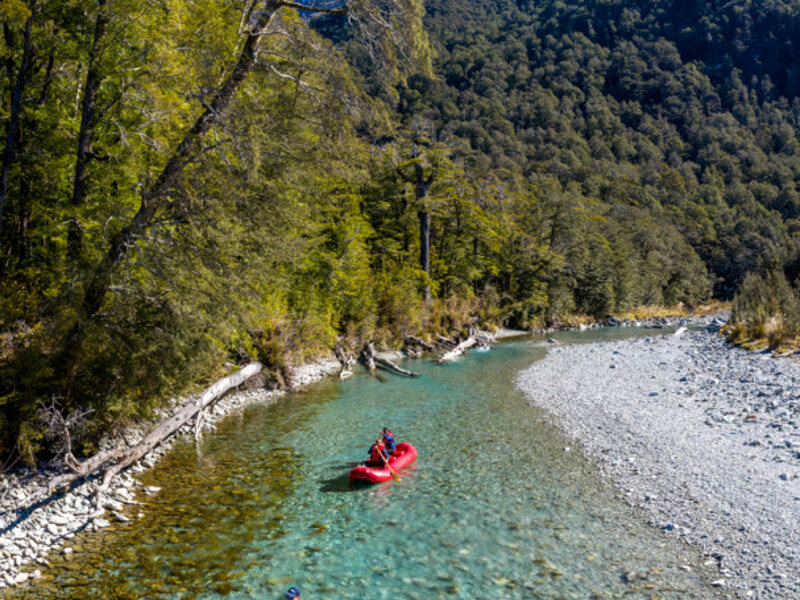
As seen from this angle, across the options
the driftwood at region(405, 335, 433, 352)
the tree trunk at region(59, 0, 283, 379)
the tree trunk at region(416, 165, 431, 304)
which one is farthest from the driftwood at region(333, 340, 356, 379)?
the tree trunk at region(59, 0, 283, 379)

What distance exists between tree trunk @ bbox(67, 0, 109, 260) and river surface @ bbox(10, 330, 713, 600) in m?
5.01

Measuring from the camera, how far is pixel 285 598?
544 cm

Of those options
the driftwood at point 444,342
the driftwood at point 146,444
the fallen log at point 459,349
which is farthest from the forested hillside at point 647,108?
the driftwood at point 146,444

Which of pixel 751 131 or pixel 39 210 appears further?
pixel 751 131

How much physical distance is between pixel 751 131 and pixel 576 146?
47436mm

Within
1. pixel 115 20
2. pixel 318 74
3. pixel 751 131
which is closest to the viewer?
pixel 318 74

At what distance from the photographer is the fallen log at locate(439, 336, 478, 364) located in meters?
22.0

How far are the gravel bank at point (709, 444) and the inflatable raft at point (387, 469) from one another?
3795 millimetres

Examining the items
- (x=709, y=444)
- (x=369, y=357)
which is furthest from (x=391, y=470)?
(x=369, y=357)

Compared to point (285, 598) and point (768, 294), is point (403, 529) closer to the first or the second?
point (285, 598)

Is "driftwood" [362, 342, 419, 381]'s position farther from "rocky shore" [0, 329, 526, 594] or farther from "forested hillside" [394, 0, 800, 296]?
"forested hillside" [394, 0, 800, 296]

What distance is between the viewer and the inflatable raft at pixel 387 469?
8.39m

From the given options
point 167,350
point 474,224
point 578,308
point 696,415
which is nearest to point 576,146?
point 578,308

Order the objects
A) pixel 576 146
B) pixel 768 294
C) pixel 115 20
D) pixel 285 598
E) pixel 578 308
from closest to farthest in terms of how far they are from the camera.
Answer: pixel 285 598, pixel 115 20, pixel 768 294, pixel 578 308, pixel 576 146
